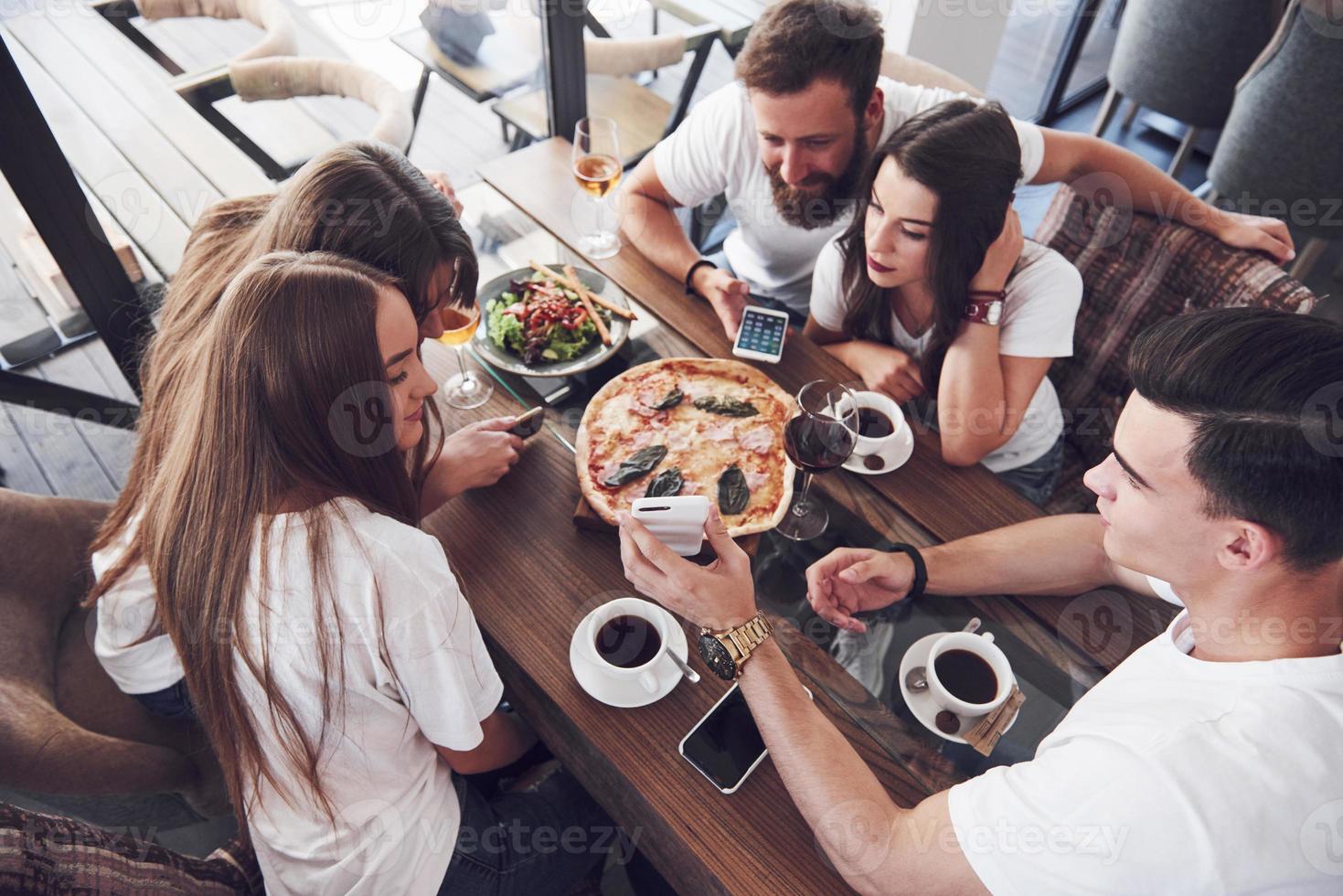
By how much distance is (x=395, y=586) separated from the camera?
3.73 feet

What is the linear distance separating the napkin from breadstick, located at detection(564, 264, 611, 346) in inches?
41.0

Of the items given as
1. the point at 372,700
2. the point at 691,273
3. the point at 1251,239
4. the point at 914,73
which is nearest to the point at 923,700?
the point at 372,700

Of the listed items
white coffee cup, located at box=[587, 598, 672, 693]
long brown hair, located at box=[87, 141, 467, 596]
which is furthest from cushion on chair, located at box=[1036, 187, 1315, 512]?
long brown hair, located at box=[87, 141, 467, 596]

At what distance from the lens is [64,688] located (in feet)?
4.77

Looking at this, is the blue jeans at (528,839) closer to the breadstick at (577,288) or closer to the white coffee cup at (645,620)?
the white coffee cup at (645,620)

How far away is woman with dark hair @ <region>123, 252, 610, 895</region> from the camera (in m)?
1.08

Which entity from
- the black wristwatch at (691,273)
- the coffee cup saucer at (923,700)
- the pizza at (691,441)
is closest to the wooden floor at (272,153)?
the black wristwatch at (691,273)

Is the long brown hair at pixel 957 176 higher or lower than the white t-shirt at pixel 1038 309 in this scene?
higher

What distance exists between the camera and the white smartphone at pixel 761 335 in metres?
1.72

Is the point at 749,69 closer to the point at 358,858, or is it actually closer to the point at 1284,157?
the point at 358,858

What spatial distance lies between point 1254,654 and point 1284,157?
8.16ft

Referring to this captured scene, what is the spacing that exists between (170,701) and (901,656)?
4.30ft

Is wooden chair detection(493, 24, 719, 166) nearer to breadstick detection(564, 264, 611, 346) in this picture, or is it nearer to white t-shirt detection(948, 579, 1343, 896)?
breadstick detection(564, 264, 611, 346)

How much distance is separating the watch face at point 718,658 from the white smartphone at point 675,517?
0.58 feet
